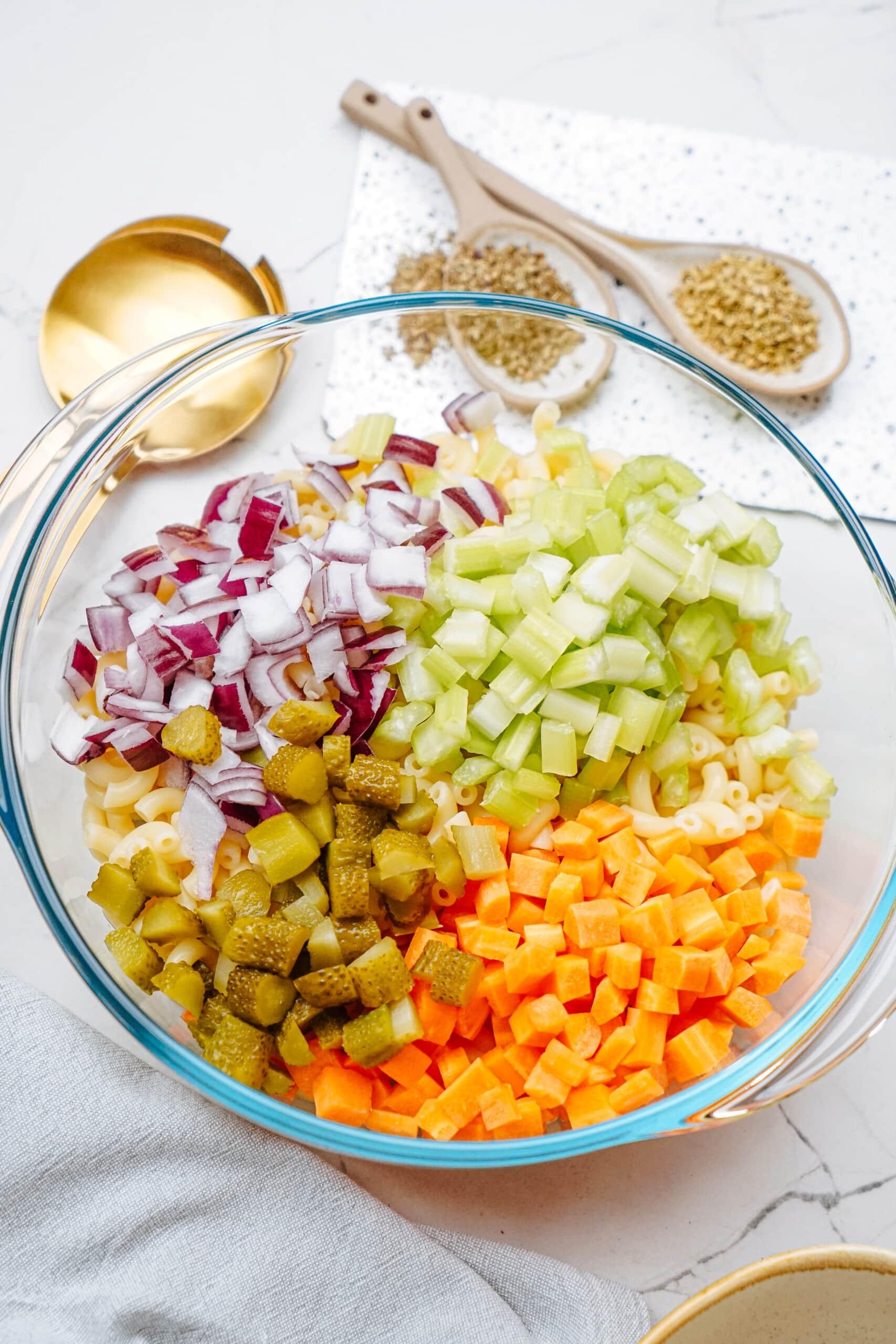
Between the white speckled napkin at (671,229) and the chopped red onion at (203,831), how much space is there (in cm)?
78

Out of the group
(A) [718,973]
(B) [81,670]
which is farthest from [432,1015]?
(B) [81,670]

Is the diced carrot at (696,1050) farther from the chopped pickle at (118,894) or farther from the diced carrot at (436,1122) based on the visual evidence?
the chopped pickle at (118,894)

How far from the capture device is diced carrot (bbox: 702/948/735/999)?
1.35 m

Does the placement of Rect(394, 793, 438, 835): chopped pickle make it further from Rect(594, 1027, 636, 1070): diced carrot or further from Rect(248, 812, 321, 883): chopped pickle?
Rect(594, 1027, 636, 1070): diced carrot

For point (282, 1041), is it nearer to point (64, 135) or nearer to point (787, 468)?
point (787, 468)

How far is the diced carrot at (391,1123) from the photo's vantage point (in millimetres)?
1379

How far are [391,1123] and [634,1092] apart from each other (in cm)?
32

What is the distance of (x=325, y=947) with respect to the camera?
131 cm

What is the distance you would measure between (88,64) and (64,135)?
0.50ft

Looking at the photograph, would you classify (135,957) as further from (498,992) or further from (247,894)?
(498,992)

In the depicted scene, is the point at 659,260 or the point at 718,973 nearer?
the point at 718,973

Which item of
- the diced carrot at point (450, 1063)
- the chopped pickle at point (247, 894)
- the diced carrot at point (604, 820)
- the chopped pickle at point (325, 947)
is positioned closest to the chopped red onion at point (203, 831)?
the chopped pickle at point (247, 894)

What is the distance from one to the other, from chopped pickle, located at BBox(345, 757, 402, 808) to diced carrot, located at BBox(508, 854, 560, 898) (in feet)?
0.60

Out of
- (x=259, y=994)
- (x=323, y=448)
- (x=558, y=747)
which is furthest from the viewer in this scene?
(x=323, y=448)
